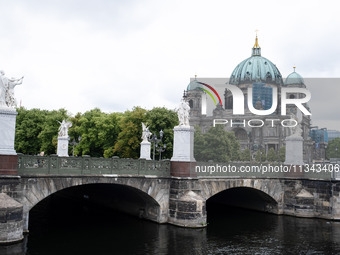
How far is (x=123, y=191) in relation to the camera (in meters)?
31.7

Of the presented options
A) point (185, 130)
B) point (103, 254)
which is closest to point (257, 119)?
point (185, 130)

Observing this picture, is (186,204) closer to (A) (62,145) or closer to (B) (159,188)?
(B) (159,188)

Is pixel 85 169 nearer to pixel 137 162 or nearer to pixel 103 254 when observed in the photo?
pixel 137 162

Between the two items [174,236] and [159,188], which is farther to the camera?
[159,188]

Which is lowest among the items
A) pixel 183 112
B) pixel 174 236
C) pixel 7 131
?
pixel 174 236

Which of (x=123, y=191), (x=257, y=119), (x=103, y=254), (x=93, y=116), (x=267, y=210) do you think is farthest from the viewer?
(x=257, y=119)

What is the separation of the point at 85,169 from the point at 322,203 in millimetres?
20011

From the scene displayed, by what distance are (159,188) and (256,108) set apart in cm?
10295

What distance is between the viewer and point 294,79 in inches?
5492

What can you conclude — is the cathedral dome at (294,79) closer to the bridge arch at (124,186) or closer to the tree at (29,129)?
the tree at (29,129)

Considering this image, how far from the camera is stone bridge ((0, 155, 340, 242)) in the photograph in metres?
22.1

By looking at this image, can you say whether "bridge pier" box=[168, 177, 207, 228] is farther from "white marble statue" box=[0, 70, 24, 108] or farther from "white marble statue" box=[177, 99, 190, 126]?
"white marble statue" box=[0, 70, 24, 108]

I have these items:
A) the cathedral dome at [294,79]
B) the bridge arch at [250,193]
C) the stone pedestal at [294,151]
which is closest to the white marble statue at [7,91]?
the bridge arch at [250,193]

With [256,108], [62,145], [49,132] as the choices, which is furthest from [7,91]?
[256,108]
